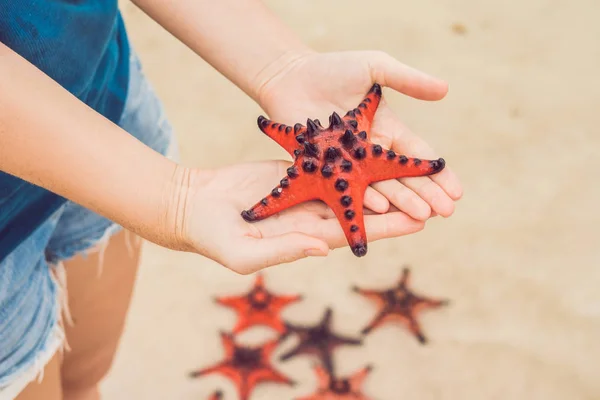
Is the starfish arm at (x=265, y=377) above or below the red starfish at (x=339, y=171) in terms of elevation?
below

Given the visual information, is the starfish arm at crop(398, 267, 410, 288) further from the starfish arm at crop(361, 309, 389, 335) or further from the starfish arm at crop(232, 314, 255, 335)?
the starfish arm at crop(232, 314, 255, 335)

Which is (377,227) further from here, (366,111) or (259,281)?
(259,281)

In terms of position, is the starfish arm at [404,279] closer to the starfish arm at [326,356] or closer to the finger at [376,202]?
the starfish arm at [326,356]

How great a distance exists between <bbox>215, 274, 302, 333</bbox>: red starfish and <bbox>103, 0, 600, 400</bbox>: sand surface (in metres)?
0.08

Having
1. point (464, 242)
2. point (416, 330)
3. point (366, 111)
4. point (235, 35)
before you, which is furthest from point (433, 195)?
point (464, 242)

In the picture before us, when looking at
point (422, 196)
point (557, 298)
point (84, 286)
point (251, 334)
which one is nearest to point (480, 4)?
point (557, 298)

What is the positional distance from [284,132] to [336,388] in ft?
6.55

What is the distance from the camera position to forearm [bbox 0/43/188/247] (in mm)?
1458

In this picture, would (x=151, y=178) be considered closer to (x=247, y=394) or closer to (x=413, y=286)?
(x=247, y=394)

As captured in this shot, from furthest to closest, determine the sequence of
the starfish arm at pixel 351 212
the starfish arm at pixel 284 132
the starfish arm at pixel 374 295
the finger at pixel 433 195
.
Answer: the starfish arm at pixel 374 295 < the starfish arm at pixel 284 132 < the finger at pixel 433 195 < the starfish arm at pixel 351 212

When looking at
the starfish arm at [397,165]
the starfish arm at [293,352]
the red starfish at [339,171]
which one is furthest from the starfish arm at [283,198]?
the starfish arm at [293,352]

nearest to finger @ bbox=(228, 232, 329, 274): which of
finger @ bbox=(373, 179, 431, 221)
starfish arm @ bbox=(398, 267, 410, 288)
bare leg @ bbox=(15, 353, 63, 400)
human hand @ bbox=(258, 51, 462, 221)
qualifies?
finger @ bbox=(373, 179, 431, 221)

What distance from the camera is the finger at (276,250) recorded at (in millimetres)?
1718

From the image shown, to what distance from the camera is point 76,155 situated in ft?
5.23
